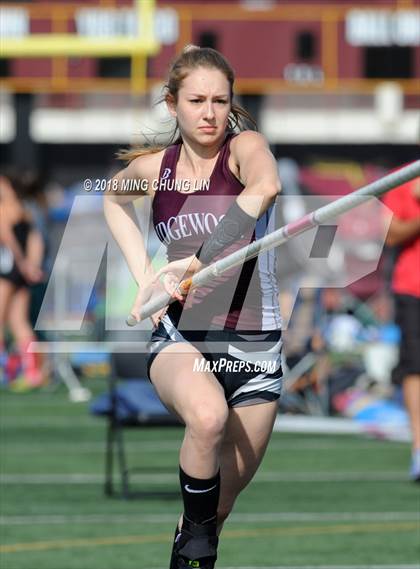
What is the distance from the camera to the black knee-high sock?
523 centimetres

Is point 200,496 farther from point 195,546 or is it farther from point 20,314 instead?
point 20,314

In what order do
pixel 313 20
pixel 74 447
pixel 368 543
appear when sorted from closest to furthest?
1. pixel 368 543
2. pixel 74 447
3. pixel 313 20

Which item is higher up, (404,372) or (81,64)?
(404,372)

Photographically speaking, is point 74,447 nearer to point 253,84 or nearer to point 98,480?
point 98,480

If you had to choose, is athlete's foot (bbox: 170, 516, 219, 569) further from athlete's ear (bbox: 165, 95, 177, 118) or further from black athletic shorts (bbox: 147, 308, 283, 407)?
athlete's ear (bbox: 165, 95, 177, 118)

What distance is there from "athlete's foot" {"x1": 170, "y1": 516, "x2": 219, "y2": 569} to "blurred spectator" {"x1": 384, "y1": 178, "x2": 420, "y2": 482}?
12.5ft

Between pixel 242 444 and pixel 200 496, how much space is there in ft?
1.04

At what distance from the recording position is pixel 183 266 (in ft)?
17.6

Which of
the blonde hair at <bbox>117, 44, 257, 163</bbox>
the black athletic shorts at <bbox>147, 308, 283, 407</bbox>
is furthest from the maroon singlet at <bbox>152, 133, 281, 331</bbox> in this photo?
the blonde hair at <bbox>117, 44, 257, 163</bbox>

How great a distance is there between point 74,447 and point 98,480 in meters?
1.66

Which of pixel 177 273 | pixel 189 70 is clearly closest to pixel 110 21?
pixel 189 70

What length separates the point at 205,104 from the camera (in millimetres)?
5375

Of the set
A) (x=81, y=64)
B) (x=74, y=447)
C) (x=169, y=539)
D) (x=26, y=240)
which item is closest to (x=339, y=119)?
(x=81, y=64)

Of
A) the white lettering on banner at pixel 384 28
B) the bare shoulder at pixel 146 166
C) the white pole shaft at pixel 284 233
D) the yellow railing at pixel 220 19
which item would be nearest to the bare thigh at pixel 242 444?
the white pole shaft at pixel 284 233
